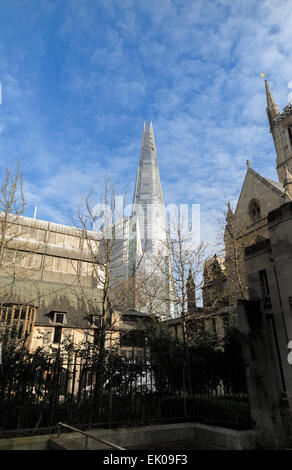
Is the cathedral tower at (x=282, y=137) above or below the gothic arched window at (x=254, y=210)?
above

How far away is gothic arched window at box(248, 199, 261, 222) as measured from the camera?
119 feet

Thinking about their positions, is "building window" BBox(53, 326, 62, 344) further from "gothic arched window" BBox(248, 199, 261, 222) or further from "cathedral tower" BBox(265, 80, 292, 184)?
"cathedral tower" BBox(265, 80, 292, 184)

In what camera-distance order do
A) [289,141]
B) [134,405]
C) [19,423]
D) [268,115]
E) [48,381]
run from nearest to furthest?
[19,423] → [48,381] → [134,405] → [289,141] → [268,115]

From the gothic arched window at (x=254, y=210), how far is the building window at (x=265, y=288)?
28268mm

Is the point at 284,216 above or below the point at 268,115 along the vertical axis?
below

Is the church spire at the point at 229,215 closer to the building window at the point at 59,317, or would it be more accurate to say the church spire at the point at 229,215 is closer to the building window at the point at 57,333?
the building window at the point at 59,317

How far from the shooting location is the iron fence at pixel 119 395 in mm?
8641

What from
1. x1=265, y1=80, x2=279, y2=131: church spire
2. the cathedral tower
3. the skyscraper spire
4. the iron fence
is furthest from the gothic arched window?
the skyscraper spire

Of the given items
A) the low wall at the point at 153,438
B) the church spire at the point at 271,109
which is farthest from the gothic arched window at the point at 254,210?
the low wall at the point at 153,438
